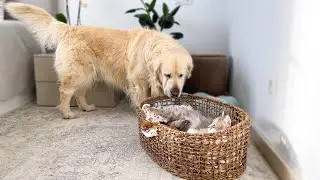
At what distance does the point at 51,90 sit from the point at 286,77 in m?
1.99

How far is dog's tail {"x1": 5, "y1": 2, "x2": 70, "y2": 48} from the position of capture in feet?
7.39

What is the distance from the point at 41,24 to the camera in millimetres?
2295

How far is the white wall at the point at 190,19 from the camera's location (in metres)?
3.05

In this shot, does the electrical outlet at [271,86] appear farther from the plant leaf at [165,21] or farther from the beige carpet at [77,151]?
the plant leaf at [165,21]

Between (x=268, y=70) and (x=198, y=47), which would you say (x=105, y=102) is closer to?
(x=198, y=47)

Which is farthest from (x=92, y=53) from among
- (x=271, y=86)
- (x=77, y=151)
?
(x=271, y=86)

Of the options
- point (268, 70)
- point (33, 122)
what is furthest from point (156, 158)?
point (33, 122)

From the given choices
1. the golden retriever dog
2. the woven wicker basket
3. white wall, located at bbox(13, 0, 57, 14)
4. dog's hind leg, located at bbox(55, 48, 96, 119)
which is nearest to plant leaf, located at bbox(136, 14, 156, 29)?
the golden retriever dog

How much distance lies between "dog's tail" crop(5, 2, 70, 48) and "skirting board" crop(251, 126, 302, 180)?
1.62 m

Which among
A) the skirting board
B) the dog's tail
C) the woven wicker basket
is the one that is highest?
the dog's tail

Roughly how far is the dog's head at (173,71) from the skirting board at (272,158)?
54cm

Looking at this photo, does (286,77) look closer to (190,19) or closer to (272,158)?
(272,158)

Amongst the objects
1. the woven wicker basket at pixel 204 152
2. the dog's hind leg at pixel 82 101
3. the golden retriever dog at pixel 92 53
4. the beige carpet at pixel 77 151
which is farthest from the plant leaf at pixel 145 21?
the woven wicker basket at pixel 204 152

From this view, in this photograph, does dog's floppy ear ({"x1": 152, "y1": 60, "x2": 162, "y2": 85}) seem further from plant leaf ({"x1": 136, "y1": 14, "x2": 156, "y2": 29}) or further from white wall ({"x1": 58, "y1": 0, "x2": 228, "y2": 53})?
white wall ({"x1": 58, "y1": 0, "x2": 228, "y2": 53})
